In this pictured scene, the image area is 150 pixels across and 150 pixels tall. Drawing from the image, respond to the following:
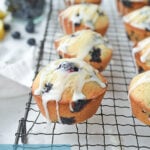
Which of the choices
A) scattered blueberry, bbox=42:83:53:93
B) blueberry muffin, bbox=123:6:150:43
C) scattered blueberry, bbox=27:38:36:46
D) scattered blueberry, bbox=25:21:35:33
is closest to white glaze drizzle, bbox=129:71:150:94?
scattered blueberry, bbox=42:83:53:93

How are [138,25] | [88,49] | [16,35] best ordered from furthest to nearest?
[16,35] < [138,25] < [88,49]

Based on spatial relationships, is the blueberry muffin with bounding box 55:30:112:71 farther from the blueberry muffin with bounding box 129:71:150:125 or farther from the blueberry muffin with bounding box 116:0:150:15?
the blueberry muffin with bounding box 116:0:150:15

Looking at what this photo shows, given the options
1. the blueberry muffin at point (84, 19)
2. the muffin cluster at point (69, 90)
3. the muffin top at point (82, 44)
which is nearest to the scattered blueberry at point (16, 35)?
the blueberry muffin at point (84, 19)

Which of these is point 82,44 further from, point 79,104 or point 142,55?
point 79,104

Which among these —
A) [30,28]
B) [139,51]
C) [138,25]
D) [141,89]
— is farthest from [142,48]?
[30,28]

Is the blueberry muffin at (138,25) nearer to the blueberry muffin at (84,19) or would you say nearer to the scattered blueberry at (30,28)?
the blueberry muffin at (84,19)

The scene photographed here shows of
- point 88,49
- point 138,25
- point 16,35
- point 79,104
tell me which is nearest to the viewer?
point 79,104

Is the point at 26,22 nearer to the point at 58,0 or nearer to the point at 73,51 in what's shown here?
the point at 58,0

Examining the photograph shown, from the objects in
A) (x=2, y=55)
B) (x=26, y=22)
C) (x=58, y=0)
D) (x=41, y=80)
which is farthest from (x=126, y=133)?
(x=58, y=0)
